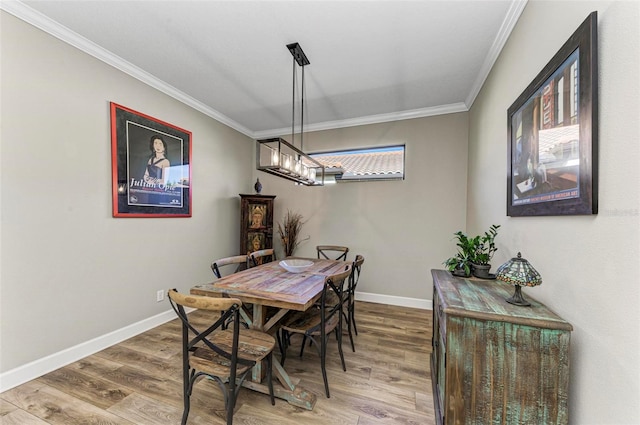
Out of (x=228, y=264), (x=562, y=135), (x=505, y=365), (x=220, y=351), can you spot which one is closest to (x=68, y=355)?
(x=228, y=264)

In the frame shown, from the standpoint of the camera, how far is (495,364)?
1073 millimetres

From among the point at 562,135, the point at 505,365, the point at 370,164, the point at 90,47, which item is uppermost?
the point at 90,47

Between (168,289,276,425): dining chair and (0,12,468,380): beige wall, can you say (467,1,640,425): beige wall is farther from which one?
(0,12,468,380): beige wall

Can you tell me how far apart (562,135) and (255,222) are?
139 inches

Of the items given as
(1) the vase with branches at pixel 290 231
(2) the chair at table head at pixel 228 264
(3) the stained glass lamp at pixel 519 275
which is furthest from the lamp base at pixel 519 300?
(1) the vase with branches at pixel 290 231

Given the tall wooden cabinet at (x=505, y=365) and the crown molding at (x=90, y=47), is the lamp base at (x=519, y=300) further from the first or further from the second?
the crown molding at (x=90, y=47)

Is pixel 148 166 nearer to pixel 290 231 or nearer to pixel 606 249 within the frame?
pixel 290 231

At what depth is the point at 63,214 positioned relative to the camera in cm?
206

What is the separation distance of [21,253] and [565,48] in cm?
369

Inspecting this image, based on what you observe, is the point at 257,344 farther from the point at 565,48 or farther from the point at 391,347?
the point at 565,48

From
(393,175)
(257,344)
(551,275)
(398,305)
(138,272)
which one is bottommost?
(398,305)

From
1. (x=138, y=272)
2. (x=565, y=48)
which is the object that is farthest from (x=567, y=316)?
(x=138, y=272)

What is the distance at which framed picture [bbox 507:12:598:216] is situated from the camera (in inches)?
38.2

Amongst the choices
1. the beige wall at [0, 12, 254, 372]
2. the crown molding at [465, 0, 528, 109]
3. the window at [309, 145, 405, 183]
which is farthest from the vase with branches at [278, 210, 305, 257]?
the crown molding at [465, 0, 528, 109]
